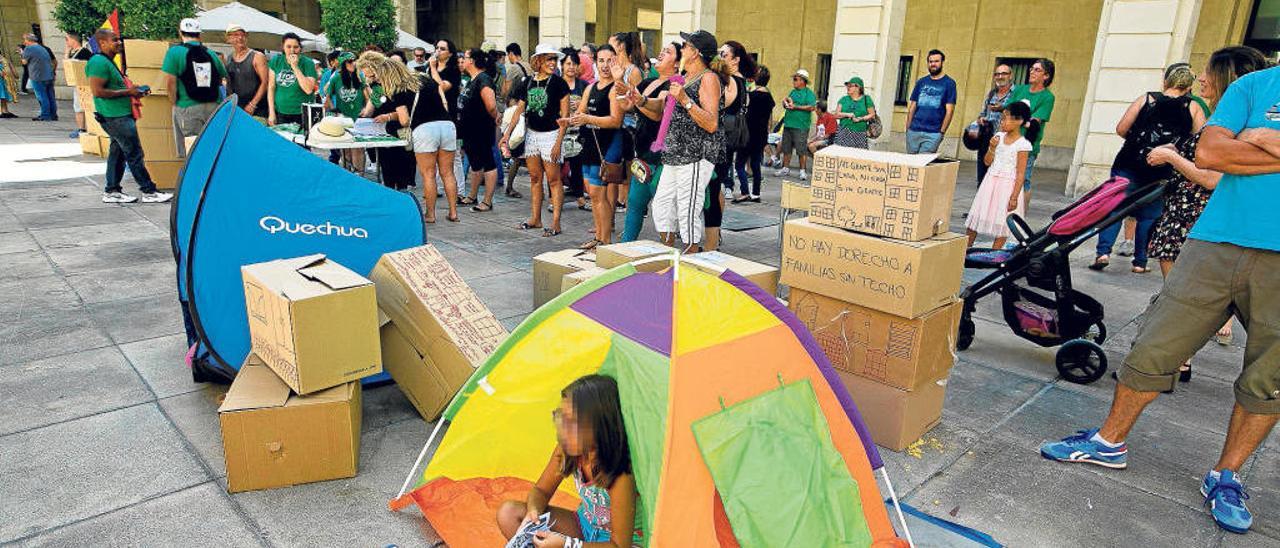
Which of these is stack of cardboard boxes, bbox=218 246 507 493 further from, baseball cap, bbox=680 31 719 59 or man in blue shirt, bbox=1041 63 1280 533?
man in blue shirt, bbox=1041 63 1280 533

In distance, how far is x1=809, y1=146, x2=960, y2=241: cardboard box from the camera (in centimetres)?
329

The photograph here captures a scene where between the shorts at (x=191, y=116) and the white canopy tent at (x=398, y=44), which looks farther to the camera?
the white canopy tent at (x=398, y=44)

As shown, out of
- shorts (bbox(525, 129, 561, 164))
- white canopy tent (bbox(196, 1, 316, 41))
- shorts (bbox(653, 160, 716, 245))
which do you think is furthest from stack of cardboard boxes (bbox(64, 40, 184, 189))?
shorts (bbox(653, 160, 716, 245))

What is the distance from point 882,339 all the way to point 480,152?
18.7ft

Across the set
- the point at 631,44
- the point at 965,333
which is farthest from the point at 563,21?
the point at 965,333

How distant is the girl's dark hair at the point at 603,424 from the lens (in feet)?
7.80

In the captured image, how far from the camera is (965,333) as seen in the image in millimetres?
4820

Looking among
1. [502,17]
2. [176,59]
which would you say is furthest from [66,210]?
[502,17]

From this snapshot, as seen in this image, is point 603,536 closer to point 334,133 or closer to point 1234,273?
point 1234,273

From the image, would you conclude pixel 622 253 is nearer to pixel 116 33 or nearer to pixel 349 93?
pixel 349 93

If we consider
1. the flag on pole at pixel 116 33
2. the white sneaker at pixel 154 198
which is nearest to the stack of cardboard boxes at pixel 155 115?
the flag on pole at pixel 116 33

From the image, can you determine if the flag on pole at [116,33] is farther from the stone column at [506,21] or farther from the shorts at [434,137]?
the stone column at [506,21]

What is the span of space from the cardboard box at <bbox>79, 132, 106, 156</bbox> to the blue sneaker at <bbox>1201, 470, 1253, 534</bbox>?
13.3m

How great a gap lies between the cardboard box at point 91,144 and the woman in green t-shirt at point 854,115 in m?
10.8
